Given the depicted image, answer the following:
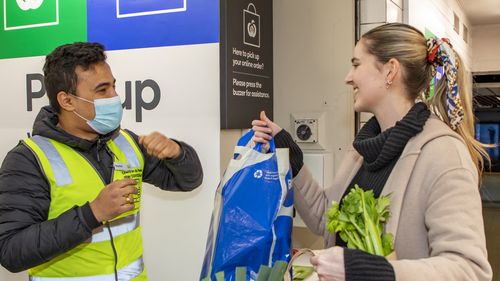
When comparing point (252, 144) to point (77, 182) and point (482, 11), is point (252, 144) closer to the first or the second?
point (77, 182)

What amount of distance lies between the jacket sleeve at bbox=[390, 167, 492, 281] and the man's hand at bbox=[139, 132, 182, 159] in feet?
2.86

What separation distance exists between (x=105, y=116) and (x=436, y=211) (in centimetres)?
109

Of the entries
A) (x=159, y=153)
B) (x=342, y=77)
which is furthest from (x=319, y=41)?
(x=159, y=153)

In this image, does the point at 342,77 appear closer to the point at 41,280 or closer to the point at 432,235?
the point at 432,235

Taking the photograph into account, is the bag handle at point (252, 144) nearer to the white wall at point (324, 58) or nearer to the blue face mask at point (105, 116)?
the blue face mask at point (105, 116)

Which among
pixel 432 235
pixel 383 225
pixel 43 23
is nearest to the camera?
pixel 432 235

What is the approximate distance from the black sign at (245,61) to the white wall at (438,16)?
1.43 m

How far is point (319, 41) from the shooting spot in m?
2.79

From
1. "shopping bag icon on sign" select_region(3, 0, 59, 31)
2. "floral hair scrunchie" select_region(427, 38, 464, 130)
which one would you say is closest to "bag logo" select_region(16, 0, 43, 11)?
"shopping bag icon on sign" select_region(3, 0, 59, 31)

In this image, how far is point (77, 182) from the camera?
5.13 ft

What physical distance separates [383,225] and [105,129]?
97cm

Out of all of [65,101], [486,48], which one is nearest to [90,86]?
[65,101]

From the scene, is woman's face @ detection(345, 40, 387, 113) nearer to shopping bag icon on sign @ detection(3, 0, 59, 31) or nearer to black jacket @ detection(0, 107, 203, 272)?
black jacket @ detection(0, 107, 203, 272)

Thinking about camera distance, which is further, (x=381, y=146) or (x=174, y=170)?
(x=174, y=170)
